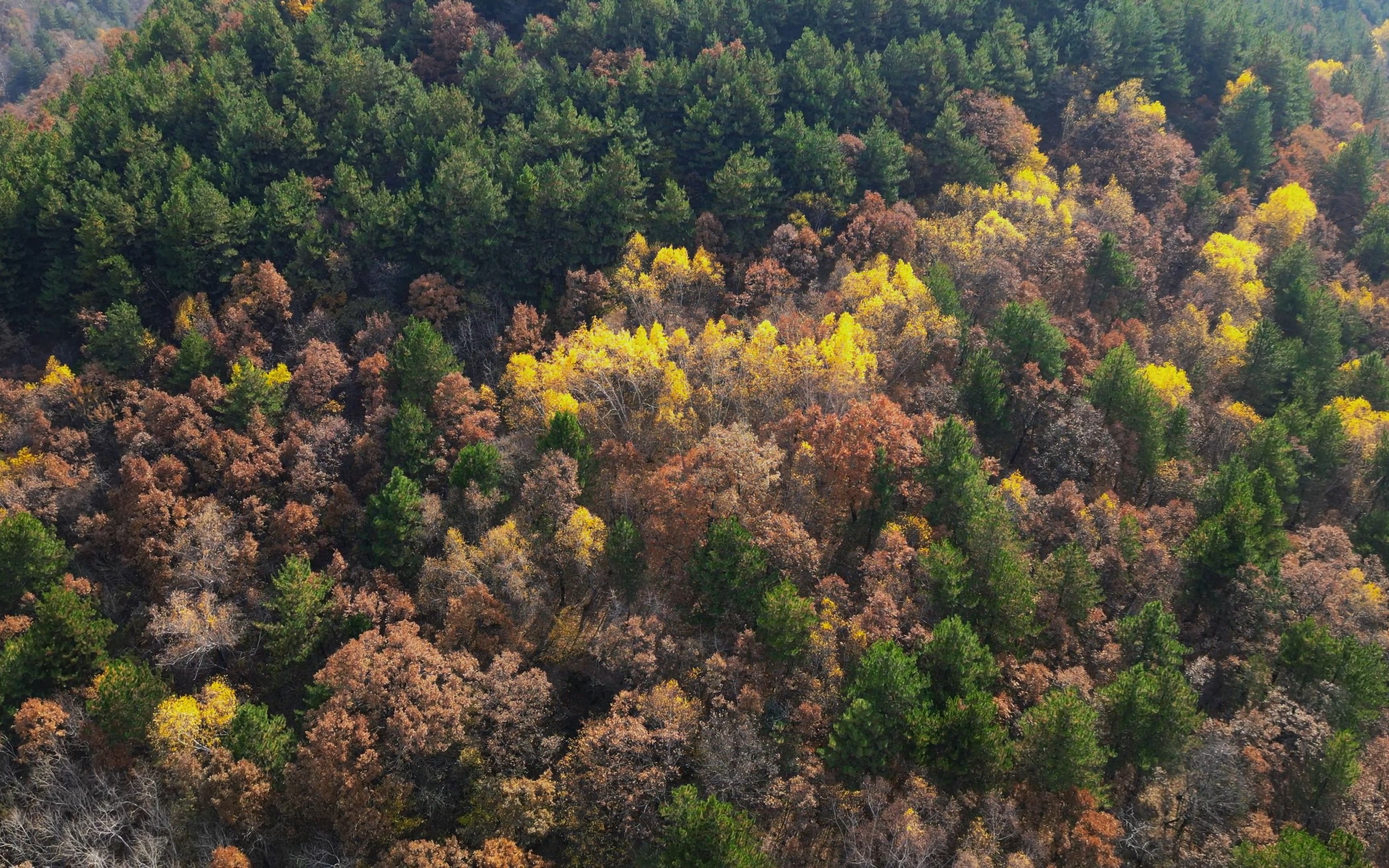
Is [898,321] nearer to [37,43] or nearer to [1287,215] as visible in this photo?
[1287,215]

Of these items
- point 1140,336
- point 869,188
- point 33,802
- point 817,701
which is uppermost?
point 869,188

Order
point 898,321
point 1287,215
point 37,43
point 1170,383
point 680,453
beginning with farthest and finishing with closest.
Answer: point 37,43, point 1287,215, point 1170,383, point 898,321, point 680,453

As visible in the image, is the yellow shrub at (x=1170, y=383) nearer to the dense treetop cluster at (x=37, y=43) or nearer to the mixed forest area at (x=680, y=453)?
the mixed forest area at (x=680, y=453)

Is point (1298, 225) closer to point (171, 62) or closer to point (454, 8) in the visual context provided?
point (454, 8)

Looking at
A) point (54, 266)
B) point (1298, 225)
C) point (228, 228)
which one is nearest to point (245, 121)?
point (228, 228)

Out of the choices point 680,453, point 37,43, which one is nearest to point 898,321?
point 680,453

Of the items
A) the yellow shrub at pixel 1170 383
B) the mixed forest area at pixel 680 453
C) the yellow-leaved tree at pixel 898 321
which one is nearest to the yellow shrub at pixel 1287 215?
the mixed forest area at pixel 680 453

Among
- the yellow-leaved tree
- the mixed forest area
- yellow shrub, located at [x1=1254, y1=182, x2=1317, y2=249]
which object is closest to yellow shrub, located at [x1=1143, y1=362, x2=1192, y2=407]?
the mixed forest area

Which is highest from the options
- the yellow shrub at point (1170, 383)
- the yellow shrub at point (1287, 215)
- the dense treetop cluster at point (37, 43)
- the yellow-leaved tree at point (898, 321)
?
the yellow shrub at point (1287, 215)
